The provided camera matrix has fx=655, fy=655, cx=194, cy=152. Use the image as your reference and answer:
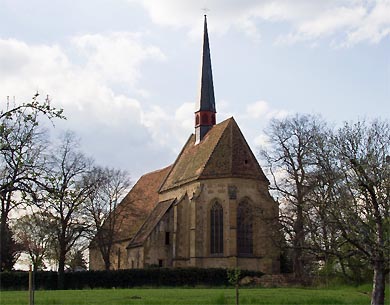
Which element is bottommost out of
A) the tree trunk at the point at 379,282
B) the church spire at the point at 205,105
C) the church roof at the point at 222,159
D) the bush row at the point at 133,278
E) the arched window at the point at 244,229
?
the bush row at the point at 133,278

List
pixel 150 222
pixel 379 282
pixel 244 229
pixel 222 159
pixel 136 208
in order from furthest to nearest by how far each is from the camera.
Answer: pixel 136 208, pixel 150 222, pixel 222 159, pixel 244 229, pixel 379 282

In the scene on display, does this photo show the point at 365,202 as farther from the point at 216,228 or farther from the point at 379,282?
the point at 216,228

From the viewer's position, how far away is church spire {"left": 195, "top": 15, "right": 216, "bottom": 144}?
190ft

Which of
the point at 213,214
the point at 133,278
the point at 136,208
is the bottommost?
the point at 133,278

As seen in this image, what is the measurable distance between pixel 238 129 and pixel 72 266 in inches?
871

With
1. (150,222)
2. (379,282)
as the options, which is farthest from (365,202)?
(150,222)

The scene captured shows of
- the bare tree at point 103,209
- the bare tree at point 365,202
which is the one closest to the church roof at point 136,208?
the bare tree at point 103,209

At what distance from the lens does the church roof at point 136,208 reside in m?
59.3

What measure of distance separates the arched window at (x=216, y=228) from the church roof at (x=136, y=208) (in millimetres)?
10120

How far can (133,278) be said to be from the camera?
4600 cm

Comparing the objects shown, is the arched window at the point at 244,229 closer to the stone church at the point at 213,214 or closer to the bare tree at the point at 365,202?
the stone church at the point at 213,214

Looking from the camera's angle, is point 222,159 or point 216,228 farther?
point 222,159

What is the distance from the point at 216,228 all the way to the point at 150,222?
26.2ft

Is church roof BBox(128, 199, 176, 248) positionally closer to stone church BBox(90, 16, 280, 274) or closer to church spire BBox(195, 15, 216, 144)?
stone church BBox(90, 16, 280, 274)
